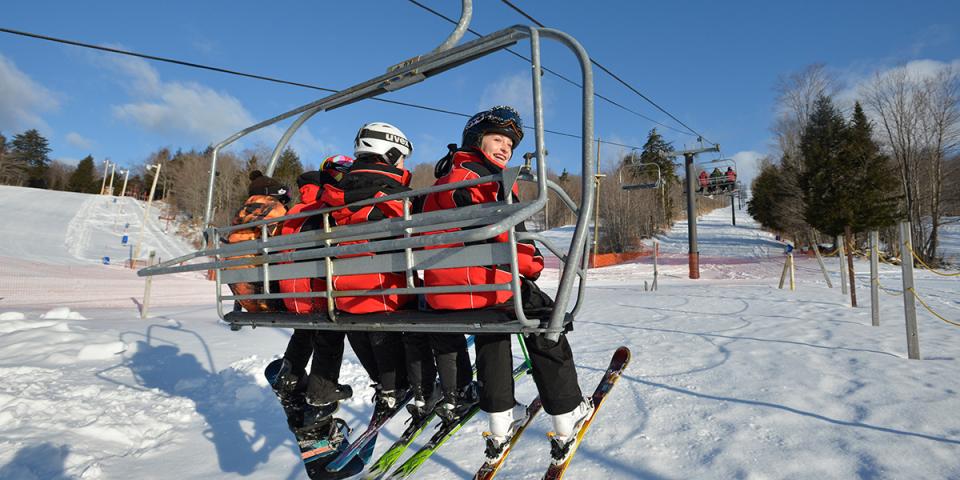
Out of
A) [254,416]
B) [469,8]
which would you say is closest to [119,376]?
[254,416]

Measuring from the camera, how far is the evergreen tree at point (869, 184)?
798 inches

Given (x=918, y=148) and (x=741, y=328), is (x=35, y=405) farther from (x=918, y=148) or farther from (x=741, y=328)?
(x=918, y=148)

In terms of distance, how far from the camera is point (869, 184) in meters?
20.6

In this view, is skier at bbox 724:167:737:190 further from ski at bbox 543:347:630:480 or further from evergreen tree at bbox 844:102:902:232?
ski at bbox 543:347:630:480

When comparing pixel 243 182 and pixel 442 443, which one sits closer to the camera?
pixel 442 443

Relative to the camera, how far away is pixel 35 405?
155 inches

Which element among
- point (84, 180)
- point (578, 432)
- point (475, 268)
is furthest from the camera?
point (84, 180)

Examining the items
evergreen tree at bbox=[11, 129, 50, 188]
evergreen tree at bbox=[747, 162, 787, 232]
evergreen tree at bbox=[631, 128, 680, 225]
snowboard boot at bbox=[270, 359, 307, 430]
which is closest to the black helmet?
snowboard boot at bbox=[270, 359, 307, 430]

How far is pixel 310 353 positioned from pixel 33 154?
99962 millimetres

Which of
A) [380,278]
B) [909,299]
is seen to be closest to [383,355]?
[380,278]

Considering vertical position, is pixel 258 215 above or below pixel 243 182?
below

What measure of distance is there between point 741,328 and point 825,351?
1.70 metres

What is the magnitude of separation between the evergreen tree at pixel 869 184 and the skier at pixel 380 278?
969 inches

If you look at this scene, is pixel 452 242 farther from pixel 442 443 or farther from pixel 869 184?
pixel 869 184
